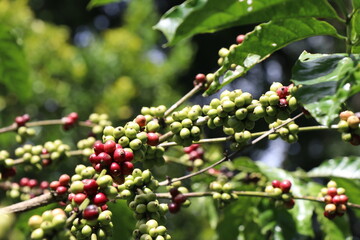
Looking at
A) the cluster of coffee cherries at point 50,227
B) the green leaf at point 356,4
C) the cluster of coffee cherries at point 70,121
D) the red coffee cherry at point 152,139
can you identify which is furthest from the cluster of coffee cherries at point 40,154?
the green leaf at point 356,4

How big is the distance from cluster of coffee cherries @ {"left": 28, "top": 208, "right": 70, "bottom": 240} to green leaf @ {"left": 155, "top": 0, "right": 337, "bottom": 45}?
1.38 ft

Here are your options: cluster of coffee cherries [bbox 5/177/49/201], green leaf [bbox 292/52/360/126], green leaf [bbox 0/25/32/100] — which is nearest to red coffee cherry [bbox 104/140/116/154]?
green leaf [bbox 292/52/360/126]

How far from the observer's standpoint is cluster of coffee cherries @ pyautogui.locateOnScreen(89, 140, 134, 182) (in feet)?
3.46

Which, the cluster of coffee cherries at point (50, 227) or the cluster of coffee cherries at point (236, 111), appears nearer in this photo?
the cluster of coffee cherries at point (50, 227)

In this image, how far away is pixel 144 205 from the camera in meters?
1.08

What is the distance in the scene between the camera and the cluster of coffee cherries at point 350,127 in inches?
44.4

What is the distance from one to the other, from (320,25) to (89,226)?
0.77 metres

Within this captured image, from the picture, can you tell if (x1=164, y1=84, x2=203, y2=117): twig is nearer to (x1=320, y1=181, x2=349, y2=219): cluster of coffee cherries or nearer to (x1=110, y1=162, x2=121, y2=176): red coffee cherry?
(x1=110, y1=162, x2=121, y2=176): red coffee cherry

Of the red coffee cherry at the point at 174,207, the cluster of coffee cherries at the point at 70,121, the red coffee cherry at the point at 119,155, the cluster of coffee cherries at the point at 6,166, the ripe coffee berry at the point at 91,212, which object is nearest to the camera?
the ripe coffee berry at the point at 91,212

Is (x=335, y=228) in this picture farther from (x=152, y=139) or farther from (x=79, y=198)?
(x=79, y=198)

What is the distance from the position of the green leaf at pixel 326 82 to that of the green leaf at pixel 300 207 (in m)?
0.91

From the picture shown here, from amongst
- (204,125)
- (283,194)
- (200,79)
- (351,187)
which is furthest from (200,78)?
(351,187)

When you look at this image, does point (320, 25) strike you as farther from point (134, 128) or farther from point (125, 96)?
point (125, 96)

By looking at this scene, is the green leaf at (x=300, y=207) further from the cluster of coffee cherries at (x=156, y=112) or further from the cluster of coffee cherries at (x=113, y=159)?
the cluster of coffee cherries at (x=113, y=159)
